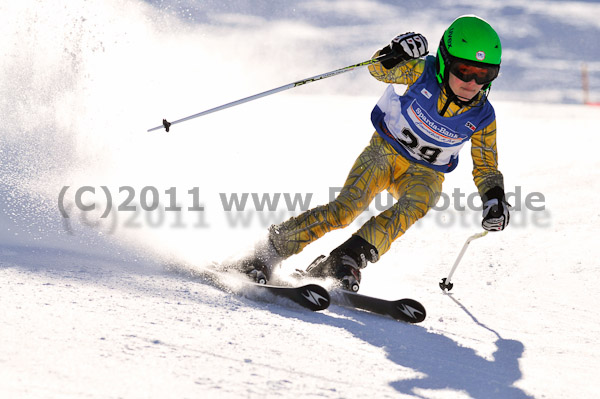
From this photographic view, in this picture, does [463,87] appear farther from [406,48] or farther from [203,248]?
[203,248]

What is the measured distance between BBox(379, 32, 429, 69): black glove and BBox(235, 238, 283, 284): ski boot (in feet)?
4.17

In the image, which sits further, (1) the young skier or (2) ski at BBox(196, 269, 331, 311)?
(1) the young skier

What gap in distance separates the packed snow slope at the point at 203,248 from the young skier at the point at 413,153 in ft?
0.99

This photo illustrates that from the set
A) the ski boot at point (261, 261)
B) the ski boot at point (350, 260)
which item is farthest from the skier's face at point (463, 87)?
the ski boot at point (261, 261)

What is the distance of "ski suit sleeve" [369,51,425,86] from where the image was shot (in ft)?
12.1

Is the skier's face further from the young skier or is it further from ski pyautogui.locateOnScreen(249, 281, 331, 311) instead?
ski pyautogui.locateOnScreen(249, 281, 331, 311)

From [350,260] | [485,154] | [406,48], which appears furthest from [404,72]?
[350,260]

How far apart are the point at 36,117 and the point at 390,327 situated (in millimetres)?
3613

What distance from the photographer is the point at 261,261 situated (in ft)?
11.4

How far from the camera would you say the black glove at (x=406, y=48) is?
141 inches

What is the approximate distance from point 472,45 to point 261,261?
1597 millimetres

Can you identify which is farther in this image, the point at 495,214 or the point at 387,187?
the point at 387,187

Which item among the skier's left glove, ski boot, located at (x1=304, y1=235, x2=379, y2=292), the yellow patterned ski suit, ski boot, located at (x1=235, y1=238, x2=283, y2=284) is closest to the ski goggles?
the yellow patterned ski suit

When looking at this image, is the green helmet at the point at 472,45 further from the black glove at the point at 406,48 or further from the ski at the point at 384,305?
the ski at the point at 384,305
